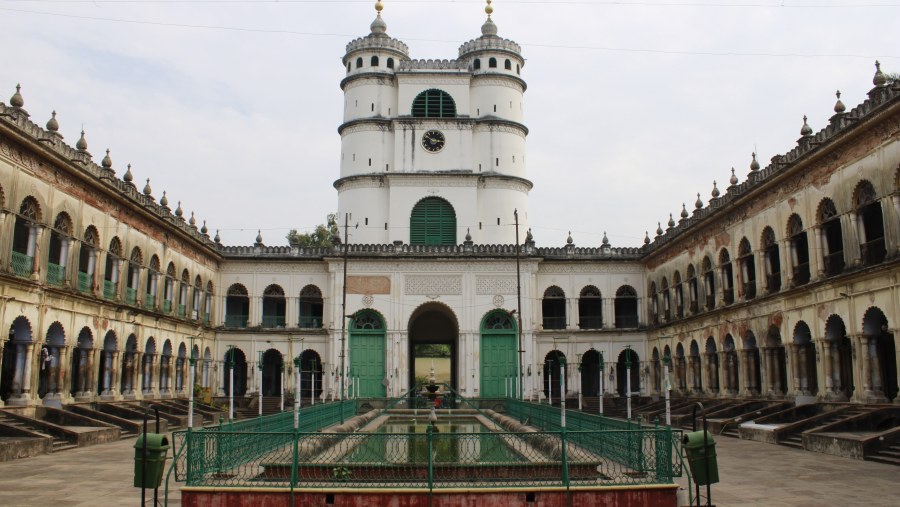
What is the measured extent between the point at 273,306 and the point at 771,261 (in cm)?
2307

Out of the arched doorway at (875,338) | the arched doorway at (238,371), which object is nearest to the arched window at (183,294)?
the arched doorway at (238,371)

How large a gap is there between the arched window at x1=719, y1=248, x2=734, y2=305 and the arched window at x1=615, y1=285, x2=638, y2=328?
9.20 meters

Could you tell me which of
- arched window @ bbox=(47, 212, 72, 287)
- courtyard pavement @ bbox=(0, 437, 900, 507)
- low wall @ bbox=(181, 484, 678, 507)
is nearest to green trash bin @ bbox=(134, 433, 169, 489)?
low wall @ bbox=(181, 484, 678, 507)

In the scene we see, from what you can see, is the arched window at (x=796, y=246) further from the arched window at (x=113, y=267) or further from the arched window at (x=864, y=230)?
the arched window at (x=113, y=267)

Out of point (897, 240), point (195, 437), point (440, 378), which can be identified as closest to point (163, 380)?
point (195, 437)

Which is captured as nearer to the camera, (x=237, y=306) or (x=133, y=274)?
(x=133, y=274)

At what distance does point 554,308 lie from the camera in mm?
40000

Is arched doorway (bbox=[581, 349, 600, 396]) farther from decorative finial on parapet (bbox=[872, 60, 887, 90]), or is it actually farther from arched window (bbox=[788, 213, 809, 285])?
decorative finial on parapet (bbox=[872, 60, 887, 90])

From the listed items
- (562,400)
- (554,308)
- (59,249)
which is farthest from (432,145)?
(562,400)

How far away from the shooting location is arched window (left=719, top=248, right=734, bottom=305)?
92.9 feet

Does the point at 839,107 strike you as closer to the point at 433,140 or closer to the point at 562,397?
the point at 562,397

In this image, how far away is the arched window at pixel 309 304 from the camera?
37625 mm

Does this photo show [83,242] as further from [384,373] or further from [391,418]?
[384,373]

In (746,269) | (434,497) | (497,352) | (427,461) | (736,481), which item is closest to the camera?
(434,497)
